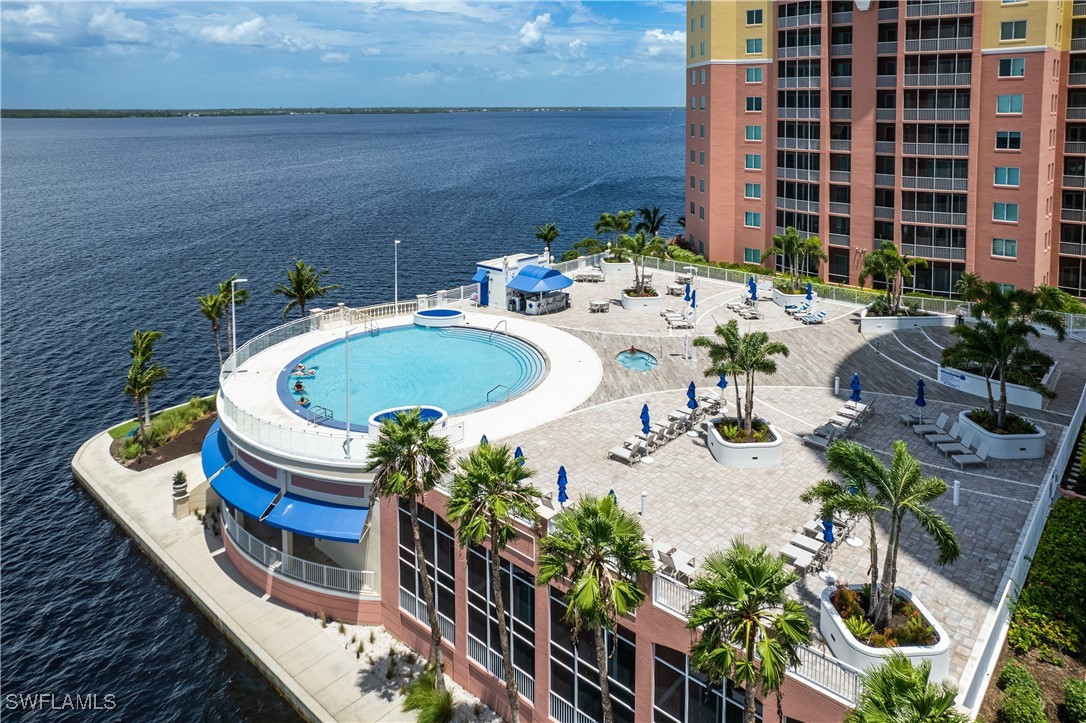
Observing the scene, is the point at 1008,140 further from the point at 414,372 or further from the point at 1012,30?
the point at 414,372

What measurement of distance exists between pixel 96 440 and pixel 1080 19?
80281mm

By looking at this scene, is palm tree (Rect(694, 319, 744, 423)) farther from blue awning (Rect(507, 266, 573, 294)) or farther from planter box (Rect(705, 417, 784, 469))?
blue awning (Rect(507, 266, 573, 294))

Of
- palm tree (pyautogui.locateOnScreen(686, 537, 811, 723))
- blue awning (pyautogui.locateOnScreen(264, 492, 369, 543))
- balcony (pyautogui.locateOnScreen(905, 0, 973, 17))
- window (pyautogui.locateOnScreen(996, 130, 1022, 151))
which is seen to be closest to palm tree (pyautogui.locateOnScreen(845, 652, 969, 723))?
A: palm tree (pyautogui.locateOnScreen(686, 537, 811, 723))

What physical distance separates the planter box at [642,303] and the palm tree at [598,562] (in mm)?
38689

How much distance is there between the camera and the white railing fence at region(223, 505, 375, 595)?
33656 millimetres

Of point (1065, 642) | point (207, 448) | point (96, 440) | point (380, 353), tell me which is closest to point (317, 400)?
point (207, 448)

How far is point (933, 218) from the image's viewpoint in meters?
62.9

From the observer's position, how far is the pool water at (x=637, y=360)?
45.5 metres

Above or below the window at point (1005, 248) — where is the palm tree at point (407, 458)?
below

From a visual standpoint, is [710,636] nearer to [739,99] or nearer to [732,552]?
[732,552]

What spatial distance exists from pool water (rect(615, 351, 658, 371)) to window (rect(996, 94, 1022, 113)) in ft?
118

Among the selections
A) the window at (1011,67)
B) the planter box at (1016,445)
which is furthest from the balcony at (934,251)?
the planter box at (1016,445)

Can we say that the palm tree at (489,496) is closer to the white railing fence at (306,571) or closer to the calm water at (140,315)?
the white railing fence at (306,571)

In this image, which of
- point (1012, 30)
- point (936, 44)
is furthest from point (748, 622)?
point (936, 44)
